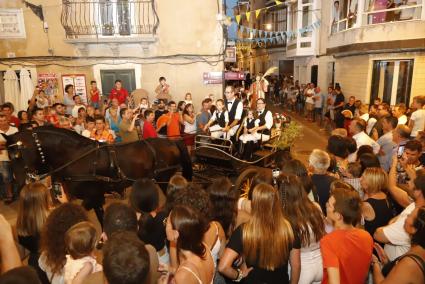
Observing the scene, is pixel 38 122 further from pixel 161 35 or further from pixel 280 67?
A: pixel 280 67

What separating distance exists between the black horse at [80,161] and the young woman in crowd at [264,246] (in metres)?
A: 3.47

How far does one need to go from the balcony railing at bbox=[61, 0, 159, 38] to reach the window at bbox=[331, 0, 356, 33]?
31.6ft

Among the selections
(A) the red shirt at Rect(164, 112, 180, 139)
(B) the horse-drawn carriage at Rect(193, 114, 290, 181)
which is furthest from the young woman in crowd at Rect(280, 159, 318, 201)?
(A) the red shirt at Rect(164, 112, 180, 139)

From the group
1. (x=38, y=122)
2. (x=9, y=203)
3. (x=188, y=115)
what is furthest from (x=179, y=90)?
(x=9, y=203)

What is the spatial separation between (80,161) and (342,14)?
16896mm

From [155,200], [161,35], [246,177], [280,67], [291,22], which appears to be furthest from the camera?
[280,67]

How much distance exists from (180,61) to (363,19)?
848 centimetres

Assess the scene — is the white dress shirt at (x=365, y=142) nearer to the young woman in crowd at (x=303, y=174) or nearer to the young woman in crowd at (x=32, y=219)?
the young woman in crowd at (x=303, y=174)

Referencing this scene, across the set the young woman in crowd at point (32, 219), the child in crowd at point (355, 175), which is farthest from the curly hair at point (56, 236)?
the child in crowd at point (355, 175)

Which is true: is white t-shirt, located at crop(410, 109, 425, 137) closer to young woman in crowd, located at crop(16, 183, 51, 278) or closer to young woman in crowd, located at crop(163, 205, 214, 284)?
young woman in crowd, located at crop(163, 205, 214, 284)

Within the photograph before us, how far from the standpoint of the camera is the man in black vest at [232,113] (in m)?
7.86

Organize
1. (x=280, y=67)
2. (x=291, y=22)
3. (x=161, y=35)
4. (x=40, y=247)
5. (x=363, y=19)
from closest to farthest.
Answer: (x=40, y=247) → (x=161, y=35) → (x=363, y=19) → (x=291, y=22) → (x=280, y=67)

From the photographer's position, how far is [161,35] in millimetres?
12586

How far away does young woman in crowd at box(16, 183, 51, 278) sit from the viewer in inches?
131
